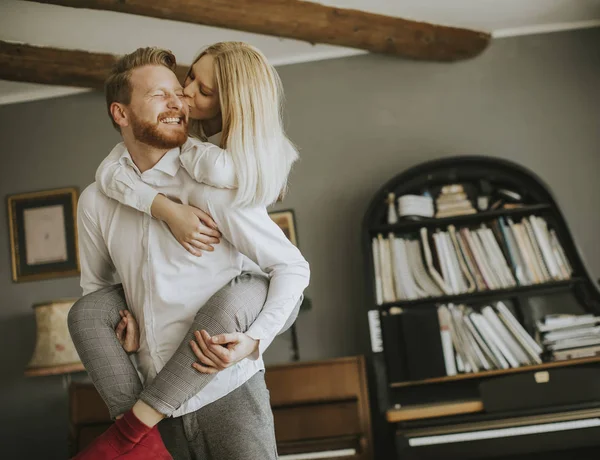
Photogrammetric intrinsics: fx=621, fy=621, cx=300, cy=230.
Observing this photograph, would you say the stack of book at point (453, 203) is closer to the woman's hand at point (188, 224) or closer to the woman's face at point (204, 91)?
the woman's face at point (204, 91)

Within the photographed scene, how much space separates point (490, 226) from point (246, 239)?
8.14 feet

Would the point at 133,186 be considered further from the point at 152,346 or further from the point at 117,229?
the point at 152,346

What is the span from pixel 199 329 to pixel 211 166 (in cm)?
33

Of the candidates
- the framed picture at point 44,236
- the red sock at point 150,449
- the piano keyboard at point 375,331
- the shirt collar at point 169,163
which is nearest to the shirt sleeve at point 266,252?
the shirt collar at point 169,163

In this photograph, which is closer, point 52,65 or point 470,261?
point 470,261


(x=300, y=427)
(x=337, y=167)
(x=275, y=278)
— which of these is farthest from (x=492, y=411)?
(x=275, y=278)

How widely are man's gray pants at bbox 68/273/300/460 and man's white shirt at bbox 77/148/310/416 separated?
0.03m

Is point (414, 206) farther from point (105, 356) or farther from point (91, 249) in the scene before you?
point (105, 356)

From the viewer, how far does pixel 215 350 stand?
1171mm

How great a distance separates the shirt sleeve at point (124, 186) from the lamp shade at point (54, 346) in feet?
7.49

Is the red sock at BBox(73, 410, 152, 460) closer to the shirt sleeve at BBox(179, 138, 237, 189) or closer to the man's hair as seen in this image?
the shirt sleeve at BBox(179, 138, 237, 189)

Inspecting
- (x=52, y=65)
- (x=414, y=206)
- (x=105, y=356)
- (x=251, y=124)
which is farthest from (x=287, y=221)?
(x=105, y=356)

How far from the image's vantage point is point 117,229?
1.38 metres

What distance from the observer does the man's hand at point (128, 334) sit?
1.32 meters
